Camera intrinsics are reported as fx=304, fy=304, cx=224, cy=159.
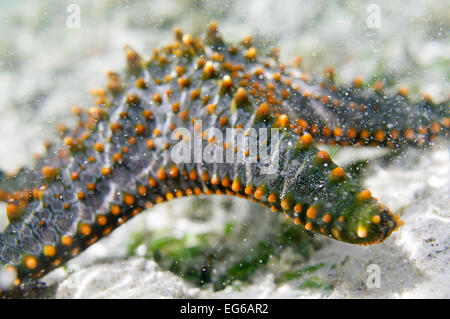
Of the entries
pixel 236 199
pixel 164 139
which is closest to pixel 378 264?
pixel 236 199

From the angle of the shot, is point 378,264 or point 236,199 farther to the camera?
point 236,199

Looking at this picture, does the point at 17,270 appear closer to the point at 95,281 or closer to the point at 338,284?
the point at 95,281

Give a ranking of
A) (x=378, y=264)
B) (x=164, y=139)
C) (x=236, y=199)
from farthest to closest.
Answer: (x=236, y=199)
(x=164, y=139)
(x=378, y=264)

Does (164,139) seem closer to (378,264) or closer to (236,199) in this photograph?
(236,199)

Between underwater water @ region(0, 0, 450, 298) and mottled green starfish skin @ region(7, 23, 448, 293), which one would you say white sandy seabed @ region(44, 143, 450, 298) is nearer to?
underwater water @ region(0, 0, 450, 298)

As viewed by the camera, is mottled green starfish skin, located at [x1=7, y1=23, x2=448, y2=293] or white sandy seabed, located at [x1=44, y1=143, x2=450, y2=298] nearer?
white sandy seabed, located at [x1=44, y1=143, x2=450, y2=298]

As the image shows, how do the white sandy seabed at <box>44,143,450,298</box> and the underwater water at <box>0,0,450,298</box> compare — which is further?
the underwater water at <box>0,0,450,298</box>

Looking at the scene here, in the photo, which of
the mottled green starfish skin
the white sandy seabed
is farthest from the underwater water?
the mottled green starfish skin

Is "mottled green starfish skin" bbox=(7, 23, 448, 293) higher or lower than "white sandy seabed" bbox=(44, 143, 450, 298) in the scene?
higher
